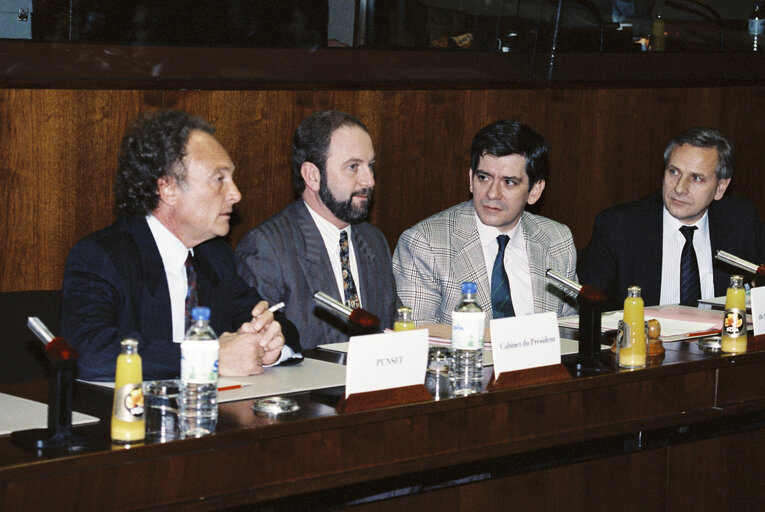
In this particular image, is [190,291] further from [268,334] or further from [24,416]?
[24,416]

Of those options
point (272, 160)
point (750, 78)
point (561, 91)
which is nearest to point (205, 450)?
point (272, 160)

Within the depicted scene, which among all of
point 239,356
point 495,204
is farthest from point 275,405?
point 495,204

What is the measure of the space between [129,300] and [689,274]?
2.27 m

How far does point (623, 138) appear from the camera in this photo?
17.8 feet

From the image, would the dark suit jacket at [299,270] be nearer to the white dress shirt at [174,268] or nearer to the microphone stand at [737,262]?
the white dress shirt at [174,268]

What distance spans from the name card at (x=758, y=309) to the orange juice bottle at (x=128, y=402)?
178cm

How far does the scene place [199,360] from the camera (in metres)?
1.98

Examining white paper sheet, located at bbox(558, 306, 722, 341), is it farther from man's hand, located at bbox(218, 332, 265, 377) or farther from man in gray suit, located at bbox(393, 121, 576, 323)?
man's hand, located at bbox(218, 332, 265, 377)

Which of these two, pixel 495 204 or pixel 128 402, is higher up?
pixel 495 204

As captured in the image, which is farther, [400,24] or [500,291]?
[400,24]

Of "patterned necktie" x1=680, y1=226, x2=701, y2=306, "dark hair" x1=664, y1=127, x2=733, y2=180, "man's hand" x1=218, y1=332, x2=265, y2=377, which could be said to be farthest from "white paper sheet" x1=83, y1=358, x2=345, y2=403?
"dark hair" x1=664, y1=127, x2=733, y2=180

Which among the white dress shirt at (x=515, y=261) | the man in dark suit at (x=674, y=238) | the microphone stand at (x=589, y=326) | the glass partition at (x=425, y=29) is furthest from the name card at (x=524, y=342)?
the glass partition at (x=425, y=29)

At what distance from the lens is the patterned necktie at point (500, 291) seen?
3729mm

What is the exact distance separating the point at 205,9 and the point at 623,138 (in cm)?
234
